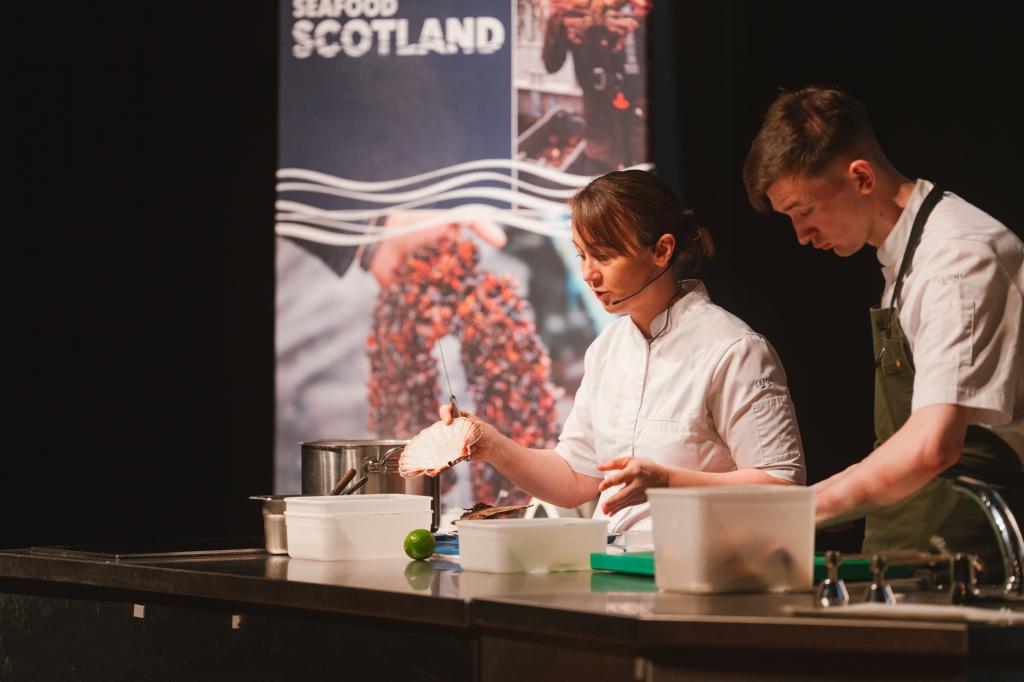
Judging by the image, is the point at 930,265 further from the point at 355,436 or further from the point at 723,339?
the point at 355,436

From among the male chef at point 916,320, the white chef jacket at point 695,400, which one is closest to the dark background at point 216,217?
the white chef jacket at point 695,400

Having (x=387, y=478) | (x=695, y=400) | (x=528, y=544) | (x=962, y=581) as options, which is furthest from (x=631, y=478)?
(x=387, y=478)

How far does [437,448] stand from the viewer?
91.7 inches

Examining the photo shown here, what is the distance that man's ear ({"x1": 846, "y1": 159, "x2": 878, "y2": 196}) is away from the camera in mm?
2055

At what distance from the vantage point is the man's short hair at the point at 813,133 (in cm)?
204

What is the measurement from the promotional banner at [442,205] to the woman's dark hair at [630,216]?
144 cm

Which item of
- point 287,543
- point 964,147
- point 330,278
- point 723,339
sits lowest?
point 287,543

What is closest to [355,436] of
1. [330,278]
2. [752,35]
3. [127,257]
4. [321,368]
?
[321,368]

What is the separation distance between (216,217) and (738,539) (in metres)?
2.86

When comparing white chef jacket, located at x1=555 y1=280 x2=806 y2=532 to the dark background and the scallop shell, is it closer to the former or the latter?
the scallop shell

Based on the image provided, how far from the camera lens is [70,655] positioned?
6.83ft

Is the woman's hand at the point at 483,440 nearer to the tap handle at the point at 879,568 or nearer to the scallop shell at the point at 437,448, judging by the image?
the scallop shell at the point at 437,448

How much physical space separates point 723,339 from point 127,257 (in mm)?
2242

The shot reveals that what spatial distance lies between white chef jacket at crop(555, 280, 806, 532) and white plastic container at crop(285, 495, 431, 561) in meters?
0.46
